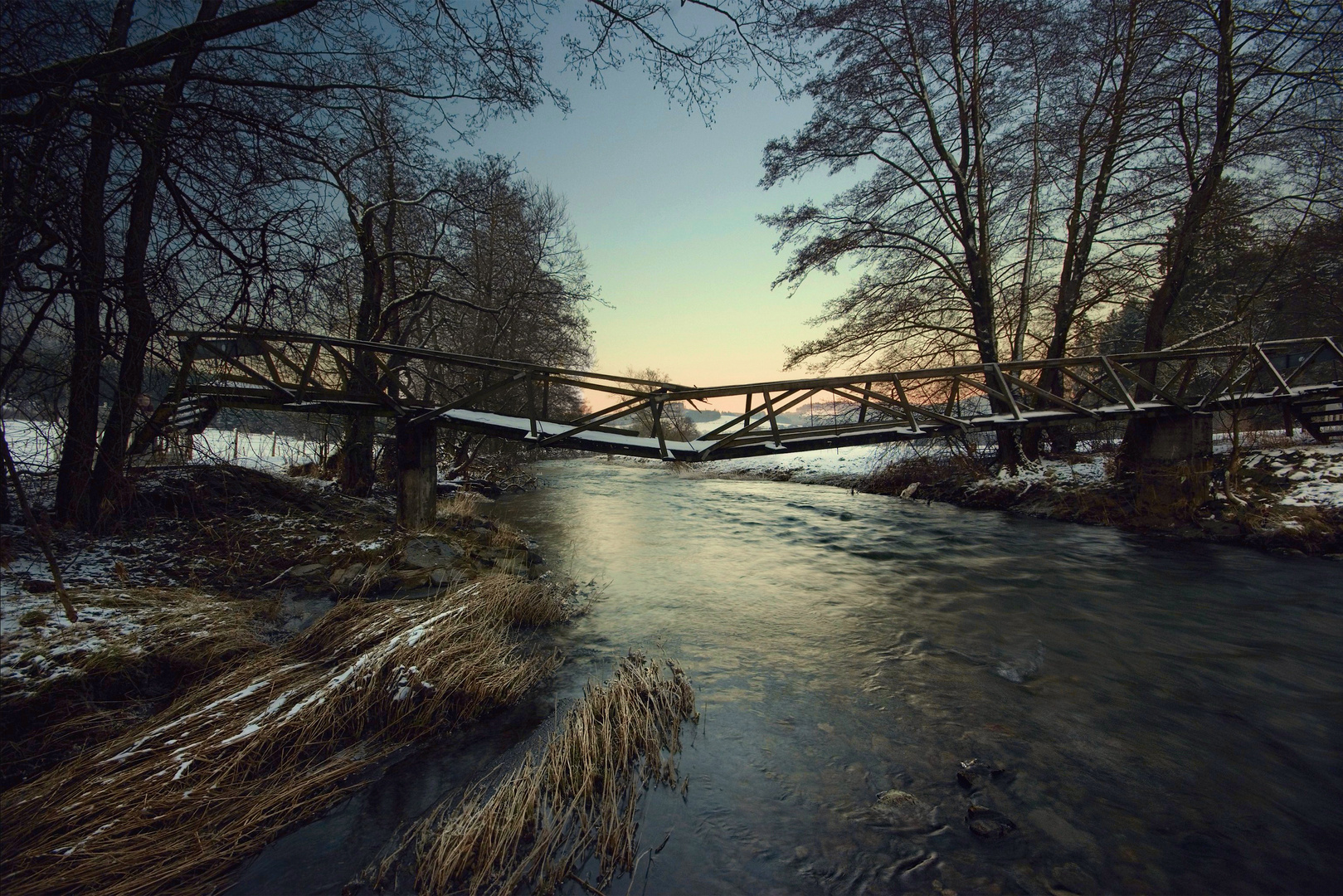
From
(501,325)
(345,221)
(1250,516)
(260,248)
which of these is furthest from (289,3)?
(1250,516)

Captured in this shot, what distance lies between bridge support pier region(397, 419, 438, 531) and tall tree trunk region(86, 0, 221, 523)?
4032 mm

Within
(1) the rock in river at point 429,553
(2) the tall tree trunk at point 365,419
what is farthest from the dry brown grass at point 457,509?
(1) the rock in river at point 429,553

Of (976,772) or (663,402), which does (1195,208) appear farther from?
(976,772)

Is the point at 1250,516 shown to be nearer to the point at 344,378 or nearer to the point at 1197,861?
the point at 1197,861

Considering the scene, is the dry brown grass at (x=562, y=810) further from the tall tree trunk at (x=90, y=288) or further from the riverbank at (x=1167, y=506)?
the riverbank at (x=1167, y=506)

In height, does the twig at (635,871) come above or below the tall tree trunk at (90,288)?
below

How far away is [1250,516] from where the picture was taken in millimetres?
9008

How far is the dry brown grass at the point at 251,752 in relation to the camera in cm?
250

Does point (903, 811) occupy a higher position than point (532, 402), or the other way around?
point (532, 402)

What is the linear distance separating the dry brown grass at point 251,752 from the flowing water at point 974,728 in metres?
0.27

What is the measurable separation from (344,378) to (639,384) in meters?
4.39

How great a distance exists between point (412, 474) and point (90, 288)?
5.17 m

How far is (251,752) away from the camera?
10.6ft

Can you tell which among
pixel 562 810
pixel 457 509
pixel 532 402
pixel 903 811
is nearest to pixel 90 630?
pixel 562 810
